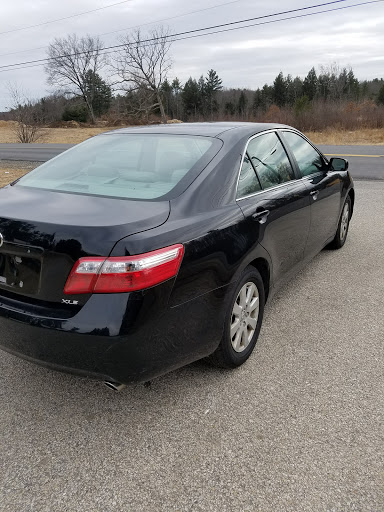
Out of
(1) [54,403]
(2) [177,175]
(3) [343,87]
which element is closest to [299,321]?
(2) [177,175]

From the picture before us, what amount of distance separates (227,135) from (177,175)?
598mm

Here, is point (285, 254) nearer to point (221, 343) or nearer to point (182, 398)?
point (221, 343)

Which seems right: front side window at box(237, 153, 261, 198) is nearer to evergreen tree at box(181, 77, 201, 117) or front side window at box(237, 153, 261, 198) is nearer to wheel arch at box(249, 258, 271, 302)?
wheel arch at box(249, 258, 271, 302)

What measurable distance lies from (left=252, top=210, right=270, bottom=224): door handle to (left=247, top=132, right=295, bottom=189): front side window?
10.0 inches

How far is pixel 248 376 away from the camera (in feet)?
9.53

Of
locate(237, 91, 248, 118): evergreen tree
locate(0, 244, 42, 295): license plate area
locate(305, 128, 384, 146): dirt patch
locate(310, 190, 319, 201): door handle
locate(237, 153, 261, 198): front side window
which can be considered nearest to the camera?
locate(0, 244, 42, 295): license plate area

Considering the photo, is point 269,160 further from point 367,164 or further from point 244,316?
point 367,164

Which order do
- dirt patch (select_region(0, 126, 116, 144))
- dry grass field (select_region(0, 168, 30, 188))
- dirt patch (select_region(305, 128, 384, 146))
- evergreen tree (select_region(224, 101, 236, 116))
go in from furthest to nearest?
evergreen tree (select_region(224, 101, 236, 116)) → dirt patch (select_region(0, 126, 116, 144)) → dirt patch (select_region(305, 128, 384, 146)) → dry grass field (select_region(0, 168, 30, 188))

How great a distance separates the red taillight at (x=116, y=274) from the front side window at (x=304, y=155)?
7.46 ft

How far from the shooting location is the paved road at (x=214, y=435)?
6.57 feet

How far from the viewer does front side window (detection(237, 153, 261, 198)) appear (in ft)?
9.66

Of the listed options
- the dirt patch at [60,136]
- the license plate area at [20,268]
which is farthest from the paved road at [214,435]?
the dirt patch at [60,136]

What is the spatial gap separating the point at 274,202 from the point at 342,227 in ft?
7.96

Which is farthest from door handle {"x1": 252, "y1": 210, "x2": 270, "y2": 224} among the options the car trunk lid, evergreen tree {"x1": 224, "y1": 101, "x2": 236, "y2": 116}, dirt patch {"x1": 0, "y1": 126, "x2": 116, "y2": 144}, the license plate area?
evergreen tree {"x1": 224, "y1": 101, "x2": 236, "y2": 116}
